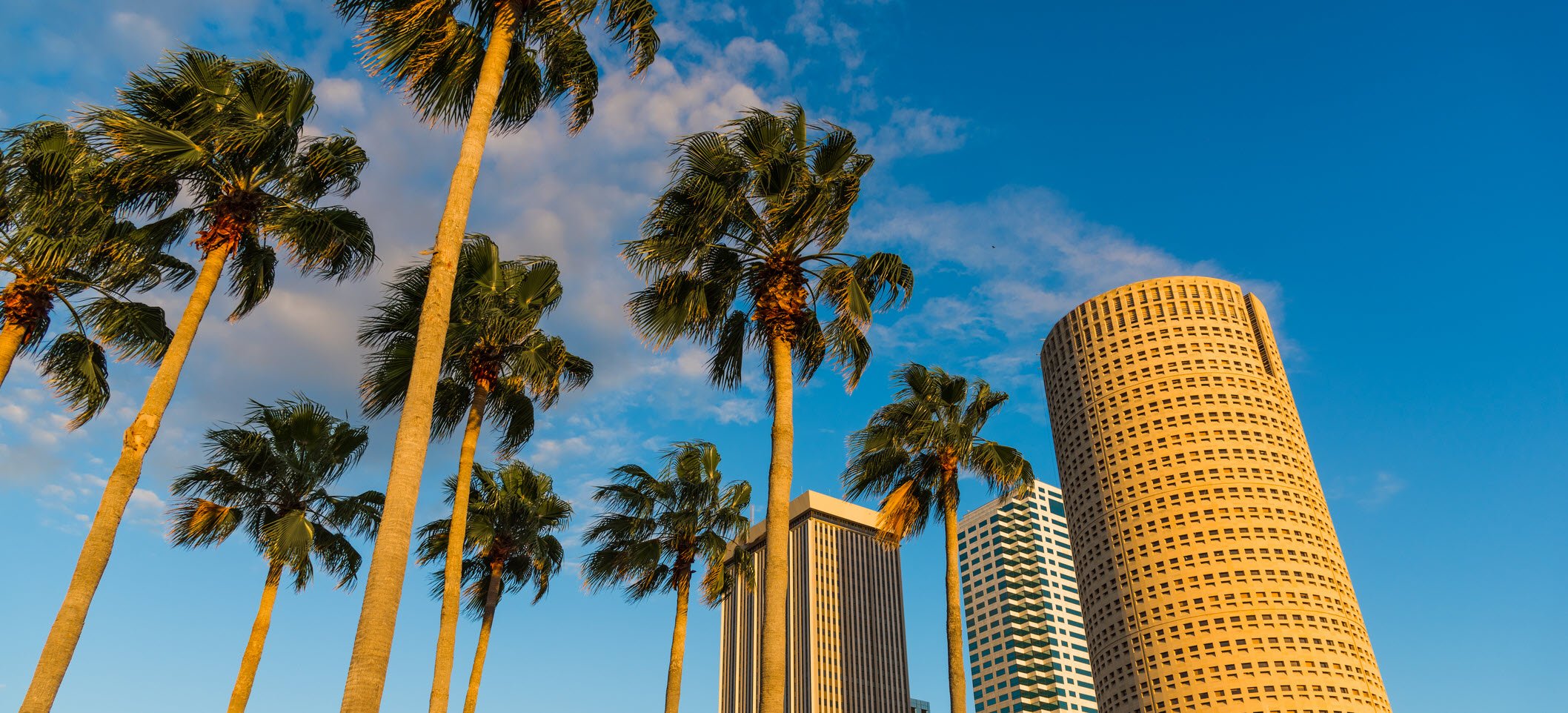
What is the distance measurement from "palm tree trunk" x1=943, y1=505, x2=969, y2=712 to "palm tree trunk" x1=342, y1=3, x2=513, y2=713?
1428cm

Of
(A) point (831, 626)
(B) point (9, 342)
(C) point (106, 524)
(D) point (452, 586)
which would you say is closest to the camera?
(C) point (106, 524)

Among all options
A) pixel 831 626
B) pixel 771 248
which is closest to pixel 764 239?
pixel 771 248

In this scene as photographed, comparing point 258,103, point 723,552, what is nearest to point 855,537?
point 723,552

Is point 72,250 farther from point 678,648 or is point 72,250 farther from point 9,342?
point 678,648

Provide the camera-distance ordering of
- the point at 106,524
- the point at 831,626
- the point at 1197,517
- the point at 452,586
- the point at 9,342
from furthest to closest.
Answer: the point at 831,626
the point at 1197,517
the point at 452,586
the point at 9,342
the point at 106,524

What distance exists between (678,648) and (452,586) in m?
6.55

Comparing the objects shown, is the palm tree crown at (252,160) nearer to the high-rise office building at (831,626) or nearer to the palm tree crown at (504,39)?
the palm tree crown at (504,39)

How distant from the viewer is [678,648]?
79.9 ft

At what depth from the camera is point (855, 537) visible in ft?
583

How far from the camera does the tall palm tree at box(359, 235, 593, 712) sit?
64.0 feet

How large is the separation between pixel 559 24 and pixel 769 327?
236 inches

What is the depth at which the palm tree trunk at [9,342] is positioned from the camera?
54.8ft

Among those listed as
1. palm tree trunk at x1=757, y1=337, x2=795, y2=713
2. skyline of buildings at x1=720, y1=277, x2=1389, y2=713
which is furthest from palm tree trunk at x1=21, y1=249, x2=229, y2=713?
skyline of buildings at x1=720, y1=277, x2=1389, y2=713

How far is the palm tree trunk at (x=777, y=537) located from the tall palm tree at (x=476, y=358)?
674 centimetres
